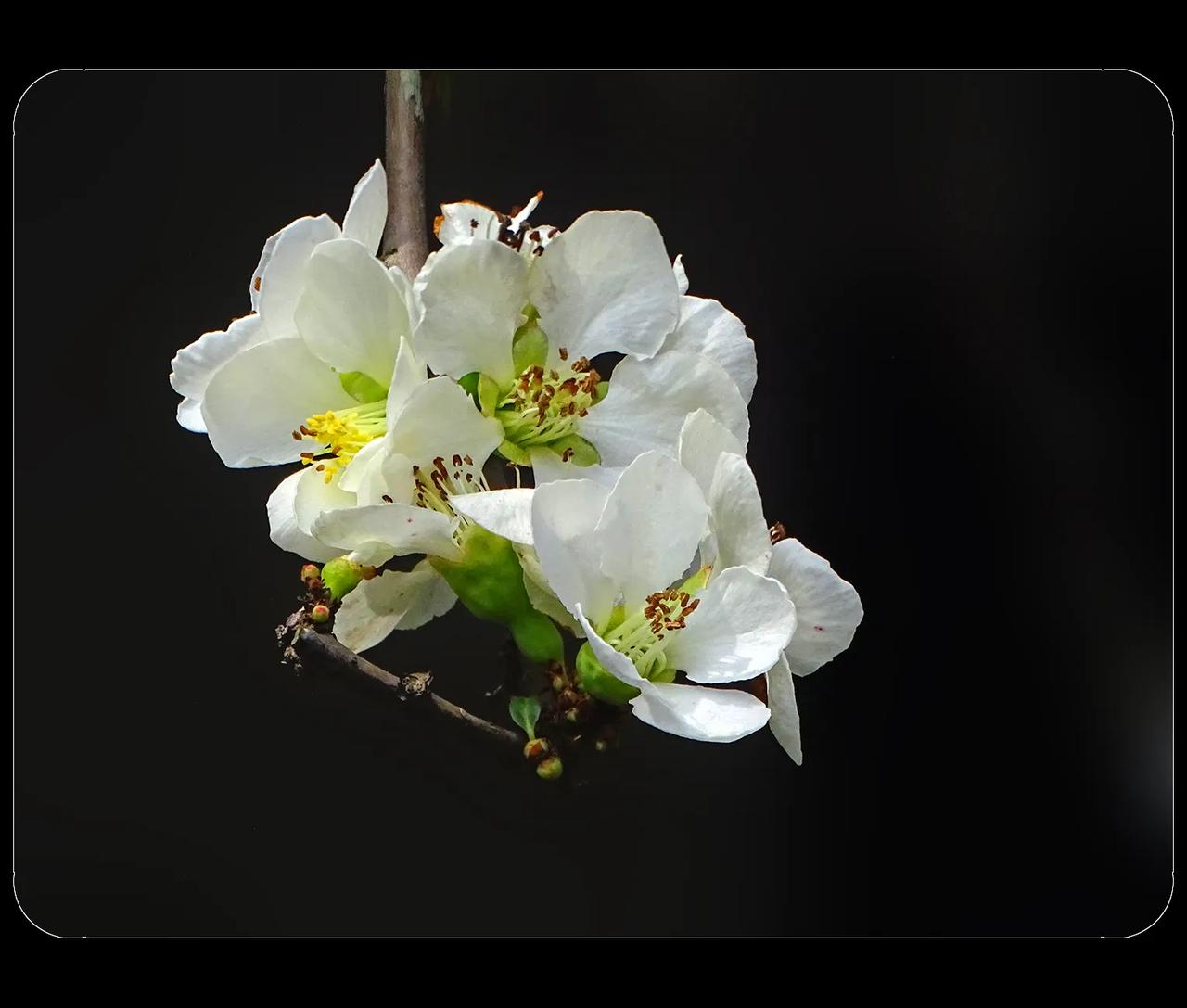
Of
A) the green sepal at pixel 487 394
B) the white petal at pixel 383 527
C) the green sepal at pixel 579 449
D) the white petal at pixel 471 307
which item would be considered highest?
the white petal at pixel 471 307

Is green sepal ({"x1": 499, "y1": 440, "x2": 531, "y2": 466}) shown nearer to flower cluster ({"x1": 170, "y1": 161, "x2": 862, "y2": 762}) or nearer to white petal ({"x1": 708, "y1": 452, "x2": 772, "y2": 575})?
flower cluster ({"x1": 170, "y1": 161, "x2": 862, "y2": 762})

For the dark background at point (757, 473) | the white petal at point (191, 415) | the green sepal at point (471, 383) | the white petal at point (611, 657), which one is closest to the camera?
the white petal at point (611, 657)

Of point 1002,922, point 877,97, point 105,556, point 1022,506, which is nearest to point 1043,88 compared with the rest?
point 877,97

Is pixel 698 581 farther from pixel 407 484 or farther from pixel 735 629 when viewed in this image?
pixel 407 484

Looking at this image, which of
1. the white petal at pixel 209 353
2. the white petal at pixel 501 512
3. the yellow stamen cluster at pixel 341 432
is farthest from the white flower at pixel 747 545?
the white petal at pixel 209 353

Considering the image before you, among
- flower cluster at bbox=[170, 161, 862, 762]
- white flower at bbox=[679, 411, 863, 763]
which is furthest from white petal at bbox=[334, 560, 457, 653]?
white flower at bbox=[679, 411, 863, 763]

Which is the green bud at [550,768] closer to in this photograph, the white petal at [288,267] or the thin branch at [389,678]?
the thin branch at [389,678]
